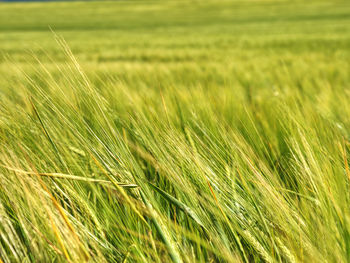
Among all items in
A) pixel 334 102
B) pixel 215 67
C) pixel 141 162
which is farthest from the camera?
pixel 215 67

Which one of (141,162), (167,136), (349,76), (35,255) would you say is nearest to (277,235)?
(167,136)

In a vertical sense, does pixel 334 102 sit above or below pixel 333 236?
above

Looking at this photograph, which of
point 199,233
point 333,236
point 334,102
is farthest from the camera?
point 334,102

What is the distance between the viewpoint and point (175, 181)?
820 mm

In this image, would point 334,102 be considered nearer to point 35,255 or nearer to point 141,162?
point 141,162

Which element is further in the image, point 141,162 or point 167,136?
point 141,162

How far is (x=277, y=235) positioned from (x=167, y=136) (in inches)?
12.6

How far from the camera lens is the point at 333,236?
679mm

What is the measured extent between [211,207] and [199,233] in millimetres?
Answer: 158

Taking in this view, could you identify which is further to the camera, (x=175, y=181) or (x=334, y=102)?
(x=334, y=102)

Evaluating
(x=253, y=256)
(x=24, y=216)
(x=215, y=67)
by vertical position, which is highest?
(x=215, y=67)

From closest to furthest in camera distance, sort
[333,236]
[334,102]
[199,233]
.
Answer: [333,236] → [199,233] → [334,102]

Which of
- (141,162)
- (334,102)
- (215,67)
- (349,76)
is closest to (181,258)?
(141,162)

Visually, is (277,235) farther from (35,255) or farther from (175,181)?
(35,255)
